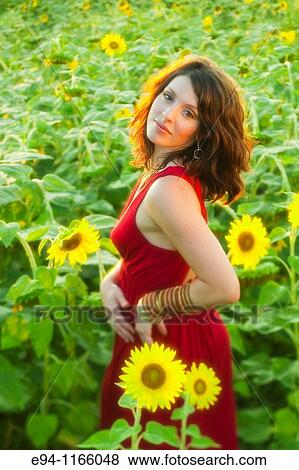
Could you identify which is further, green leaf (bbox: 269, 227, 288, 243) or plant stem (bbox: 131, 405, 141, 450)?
green leaf (bbox: 269, 227, 288, 243)

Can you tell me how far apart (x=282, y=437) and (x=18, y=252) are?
0.41 meters

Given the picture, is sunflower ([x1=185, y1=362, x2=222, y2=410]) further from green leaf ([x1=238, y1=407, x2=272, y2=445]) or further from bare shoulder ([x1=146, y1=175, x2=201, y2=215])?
bare shoulder ([x1=146, y1=175, x2=201, y2=215])

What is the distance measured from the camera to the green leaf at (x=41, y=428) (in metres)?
0.81

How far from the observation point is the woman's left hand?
778 millimetres

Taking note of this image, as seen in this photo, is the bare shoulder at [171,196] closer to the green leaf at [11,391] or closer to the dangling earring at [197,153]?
the dangling earring at [197,153]

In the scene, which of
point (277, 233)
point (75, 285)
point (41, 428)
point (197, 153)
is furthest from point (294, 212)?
point (41, 428)

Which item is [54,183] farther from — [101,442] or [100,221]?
[101,442]

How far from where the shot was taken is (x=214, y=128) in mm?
735

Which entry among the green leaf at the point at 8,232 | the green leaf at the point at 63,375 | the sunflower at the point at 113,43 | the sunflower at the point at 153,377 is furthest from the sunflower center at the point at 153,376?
the sunflower at the point at 113,43

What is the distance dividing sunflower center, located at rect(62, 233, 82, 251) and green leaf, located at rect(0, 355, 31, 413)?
0.48 feet

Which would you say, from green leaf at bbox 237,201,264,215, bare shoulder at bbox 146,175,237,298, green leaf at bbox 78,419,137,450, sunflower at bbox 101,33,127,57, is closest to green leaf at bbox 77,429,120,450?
green leaf at bbox 78,419,137,450

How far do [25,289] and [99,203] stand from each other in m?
0.17
